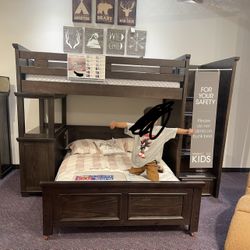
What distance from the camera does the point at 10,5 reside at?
294cm

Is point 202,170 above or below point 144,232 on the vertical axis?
above

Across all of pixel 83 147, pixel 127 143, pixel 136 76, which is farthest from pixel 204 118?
pixel 83 147

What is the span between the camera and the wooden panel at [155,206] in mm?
1873

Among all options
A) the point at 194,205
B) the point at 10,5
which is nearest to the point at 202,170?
the point at 194,205

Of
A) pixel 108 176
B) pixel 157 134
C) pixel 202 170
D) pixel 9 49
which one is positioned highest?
pixel 9 49

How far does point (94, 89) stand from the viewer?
2.28m

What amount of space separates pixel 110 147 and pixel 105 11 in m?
1.85

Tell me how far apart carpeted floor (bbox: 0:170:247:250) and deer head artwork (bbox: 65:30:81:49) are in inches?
81.9

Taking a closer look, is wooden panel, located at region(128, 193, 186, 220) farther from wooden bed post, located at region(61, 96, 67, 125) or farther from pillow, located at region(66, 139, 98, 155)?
wooden bed post, located at region(61, 96, 67, 125)

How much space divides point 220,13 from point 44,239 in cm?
354

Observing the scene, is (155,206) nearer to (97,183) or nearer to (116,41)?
(97,183)

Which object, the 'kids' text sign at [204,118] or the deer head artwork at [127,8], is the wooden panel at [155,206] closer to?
the 'kids' text sign at [204,118]

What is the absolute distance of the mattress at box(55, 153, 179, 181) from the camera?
205 centimetres

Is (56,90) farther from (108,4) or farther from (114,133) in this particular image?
(108,4)
